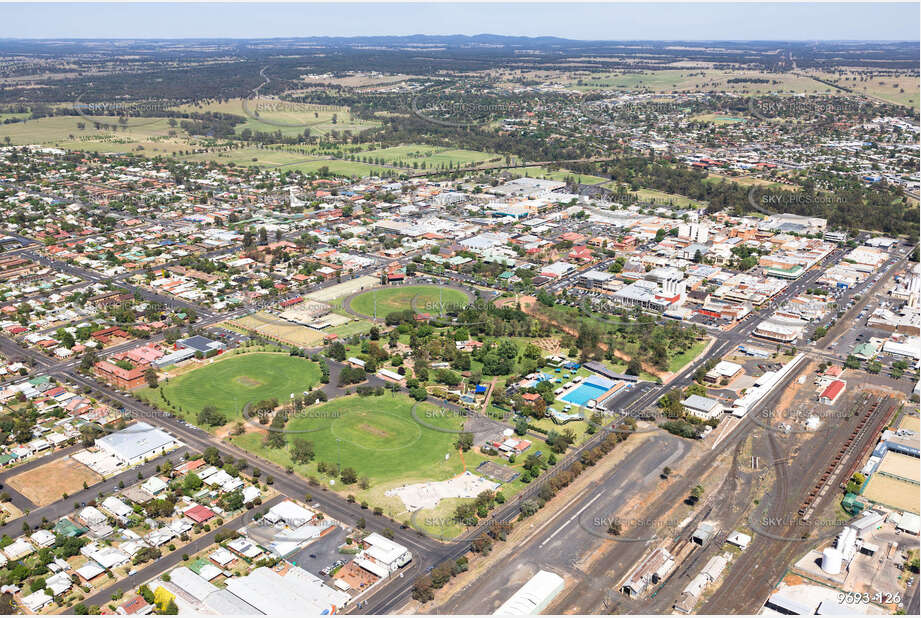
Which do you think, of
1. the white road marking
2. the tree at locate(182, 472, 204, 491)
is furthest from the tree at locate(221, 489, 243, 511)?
the white road marking

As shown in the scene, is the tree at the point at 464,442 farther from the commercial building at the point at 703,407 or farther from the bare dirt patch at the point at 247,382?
the bare dirt patch at the point at 247,382

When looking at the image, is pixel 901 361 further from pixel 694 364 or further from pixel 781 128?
pixel 781 128

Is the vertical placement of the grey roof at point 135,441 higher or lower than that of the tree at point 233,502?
higher

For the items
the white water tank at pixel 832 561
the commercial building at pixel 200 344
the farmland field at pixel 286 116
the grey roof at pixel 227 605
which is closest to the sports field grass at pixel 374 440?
the grey roof at pixel 227 605

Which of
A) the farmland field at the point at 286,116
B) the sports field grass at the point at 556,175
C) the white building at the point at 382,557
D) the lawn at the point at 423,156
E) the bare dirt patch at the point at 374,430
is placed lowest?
the white building at the point at 382,557

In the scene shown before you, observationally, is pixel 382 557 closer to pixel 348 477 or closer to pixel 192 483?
pixel 348 477

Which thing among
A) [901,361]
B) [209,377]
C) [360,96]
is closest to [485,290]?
[209,377]
